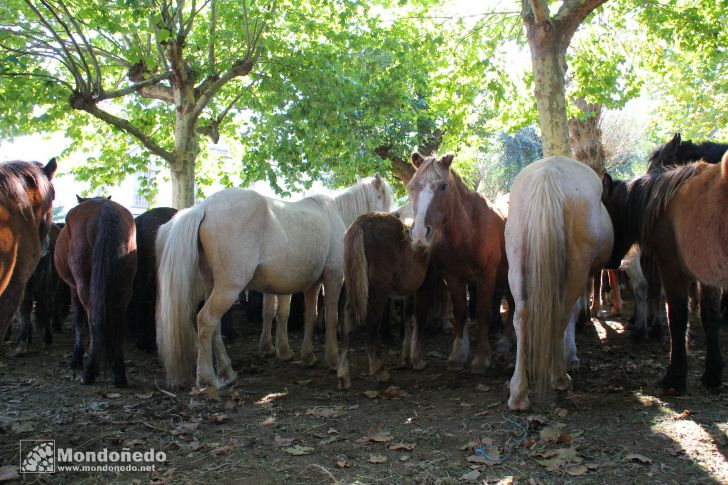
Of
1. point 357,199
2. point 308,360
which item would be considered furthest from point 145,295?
point 357,199

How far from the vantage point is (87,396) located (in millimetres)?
5375

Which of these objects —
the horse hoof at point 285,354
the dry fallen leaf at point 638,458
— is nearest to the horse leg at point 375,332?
the horse hoof at point 285,354

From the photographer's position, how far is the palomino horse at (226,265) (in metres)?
5.39

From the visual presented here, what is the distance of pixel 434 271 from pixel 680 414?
9.57 feet

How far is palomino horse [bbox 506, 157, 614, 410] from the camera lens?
4480 millimetres

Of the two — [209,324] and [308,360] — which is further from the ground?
[209,324]

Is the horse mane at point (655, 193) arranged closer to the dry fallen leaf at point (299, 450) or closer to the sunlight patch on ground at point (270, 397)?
the dry fallen leaf at point (299, 450)

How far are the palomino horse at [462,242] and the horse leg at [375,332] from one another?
0.87 m

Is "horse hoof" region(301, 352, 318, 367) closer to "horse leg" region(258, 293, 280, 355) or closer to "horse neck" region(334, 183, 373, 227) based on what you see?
"horse leg" region(258, 293, 280, 355)

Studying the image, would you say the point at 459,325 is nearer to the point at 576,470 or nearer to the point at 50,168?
the point at 576,470

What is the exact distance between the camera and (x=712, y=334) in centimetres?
493

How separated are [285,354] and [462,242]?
2.92m

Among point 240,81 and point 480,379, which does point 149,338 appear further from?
point 240,81

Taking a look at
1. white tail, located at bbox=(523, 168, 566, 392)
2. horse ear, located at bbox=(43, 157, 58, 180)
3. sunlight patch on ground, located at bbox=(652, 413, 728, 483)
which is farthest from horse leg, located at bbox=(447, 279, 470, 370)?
horse ear, located at bbox=(43, 157, 58, 180)
